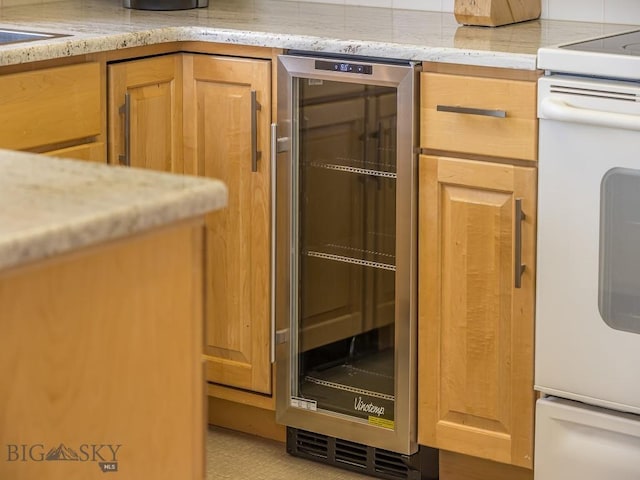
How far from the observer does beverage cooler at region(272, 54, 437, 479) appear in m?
2.62

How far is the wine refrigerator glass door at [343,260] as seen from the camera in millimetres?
2676

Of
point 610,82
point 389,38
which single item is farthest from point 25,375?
point 389,38

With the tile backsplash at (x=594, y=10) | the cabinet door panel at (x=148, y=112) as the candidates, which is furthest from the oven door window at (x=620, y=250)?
the cabinet door panel at (x=148, y=112)

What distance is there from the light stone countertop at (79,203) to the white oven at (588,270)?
126 centimetres

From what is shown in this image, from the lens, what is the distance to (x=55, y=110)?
8.30ft

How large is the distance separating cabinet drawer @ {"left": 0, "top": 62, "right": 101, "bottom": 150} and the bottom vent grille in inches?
35.7

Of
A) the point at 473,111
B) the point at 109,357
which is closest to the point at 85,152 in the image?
the point at 473,111

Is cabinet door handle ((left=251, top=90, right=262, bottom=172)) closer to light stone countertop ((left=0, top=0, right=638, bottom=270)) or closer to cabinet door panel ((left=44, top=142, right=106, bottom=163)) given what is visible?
light stone countertop ((left=0, top=0, right=638, bottom=270))

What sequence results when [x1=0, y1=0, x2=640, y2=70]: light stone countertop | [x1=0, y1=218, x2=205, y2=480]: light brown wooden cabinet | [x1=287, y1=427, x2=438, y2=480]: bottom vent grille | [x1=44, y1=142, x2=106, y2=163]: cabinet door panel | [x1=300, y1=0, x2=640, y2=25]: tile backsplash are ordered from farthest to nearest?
[x1=300, y1=0, x2=640, y2=25]: tile backsplash, [x1=287, y1=427, x2=438, y2=480]: bottom vent grille, [x1=44, y1=142, x2=106, y2=163]: cabinet door panel, [x1=0, y1=0, x2=640, y2=70]: light stone countertop, [x1=0, y1=218, x2=205, y2=480]: light brown wooden cabinet

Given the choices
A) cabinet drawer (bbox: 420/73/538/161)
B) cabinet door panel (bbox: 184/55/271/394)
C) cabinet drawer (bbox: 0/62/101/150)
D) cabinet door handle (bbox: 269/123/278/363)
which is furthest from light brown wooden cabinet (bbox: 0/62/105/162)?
cabinet drawer (bbox: 420/73/538/161)

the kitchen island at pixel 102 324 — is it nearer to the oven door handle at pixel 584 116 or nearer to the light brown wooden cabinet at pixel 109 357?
the light brown wooden cabinet at pixel 109 357

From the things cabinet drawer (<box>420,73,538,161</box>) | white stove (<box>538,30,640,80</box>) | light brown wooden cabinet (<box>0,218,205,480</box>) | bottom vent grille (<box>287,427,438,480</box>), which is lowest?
bottom vent grille (<box>287,427,438,480</box>)

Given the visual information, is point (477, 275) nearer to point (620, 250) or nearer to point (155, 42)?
point (620, 250)

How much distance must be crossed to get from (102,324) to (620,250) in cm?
142
